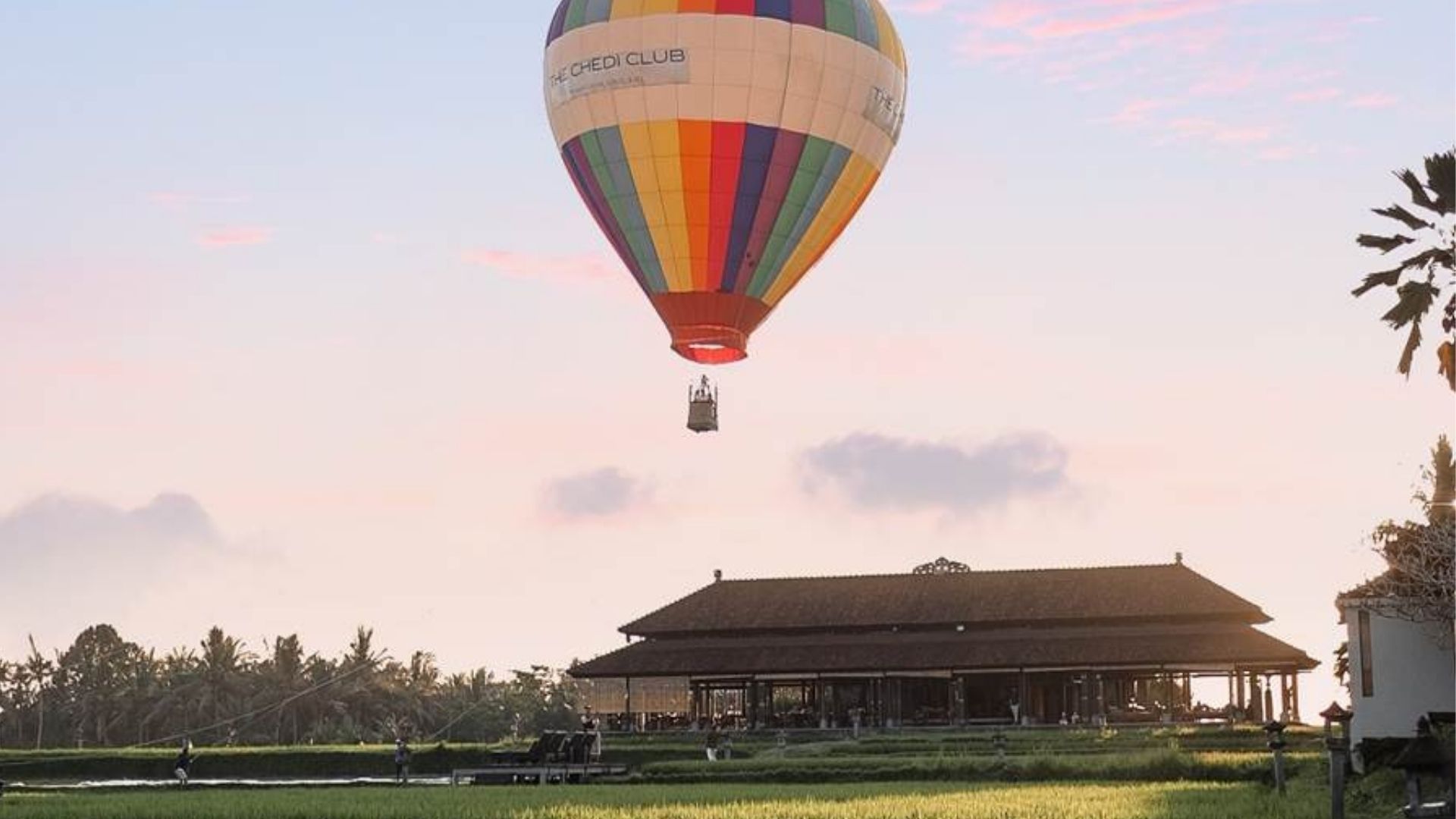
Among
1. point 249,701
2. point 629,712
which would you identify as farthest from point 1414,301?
point 249,701

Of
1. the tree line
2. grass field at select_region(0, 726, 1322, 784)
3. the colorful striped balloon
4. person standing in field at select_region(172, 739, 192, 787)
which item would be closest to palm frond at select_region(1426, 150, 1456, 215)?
grass field at select_region(0, 726, 1322, 784)

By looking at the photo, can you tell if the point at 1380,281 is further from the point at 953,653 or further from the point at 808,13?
the point at 953,653

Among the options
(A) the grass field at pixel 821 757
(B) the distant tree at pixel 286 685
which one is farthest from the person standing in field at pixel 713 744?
(B) the distant tree at pixel 286 685

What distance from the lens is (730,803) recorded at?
32312 mm

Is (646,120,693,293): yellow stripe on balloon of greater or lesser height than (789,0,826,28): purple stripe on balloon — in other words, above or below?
below

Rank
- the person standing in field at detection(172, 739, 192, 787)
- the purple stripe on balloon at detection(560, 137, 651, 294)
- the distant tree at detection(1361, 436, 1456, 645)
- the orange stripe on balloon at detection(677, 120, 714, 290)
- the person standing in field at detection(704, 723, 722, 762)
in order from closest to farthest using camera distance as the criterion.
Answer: the distant tree at detection(1361, 436, 1456, 645) < the orange stripe on balloon at detection(677, 120, 714, 290) < the purple stripe on balloon at detection(560, 137, 651, 294) < the person standing in field at detection(172, 739, 192, 787) < the person standing in field at detection(704, 723, 722, 762)

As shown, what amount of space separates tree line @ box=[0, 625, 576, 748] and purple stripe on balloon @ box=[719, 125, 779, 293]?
199 ft

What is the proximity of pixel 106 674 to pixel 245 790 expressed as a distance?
6973 cm

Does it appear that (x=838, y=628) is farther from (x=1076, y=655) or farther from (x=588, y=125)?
(x=588, y=125)

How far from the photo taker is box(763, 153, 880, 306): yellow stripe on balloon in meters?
47.9

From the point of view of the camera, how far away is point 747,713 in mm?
76812

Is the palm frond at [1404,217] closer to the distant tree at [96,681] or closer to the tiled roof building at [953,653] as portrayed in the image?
the tiled roof building at [953,653]

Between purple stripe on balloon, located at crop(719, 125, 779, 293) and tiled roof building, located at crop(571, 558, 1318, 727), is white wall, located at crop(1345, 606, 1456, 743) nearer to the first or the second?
purple stripe on balloon, located at crop(719, 125, 779, 293)

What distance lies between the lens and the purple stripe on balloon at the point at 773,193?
46438mm
